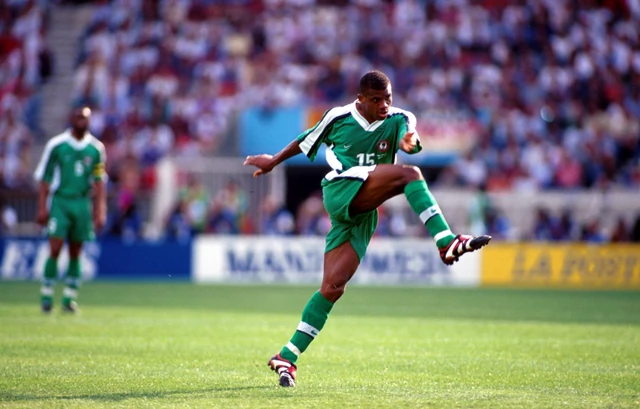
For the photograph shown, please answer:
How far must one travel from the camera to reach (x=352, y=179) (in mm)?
7648

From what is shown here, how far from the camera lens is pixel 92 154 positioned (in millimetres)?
13977

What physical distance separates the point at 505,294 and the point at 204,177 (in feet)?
28.0

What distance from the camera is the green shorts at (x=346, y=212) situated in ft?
25.0

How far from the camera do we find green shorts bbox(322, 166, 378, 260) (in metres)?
7.62

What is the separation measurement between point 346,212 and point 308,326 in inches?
36.1

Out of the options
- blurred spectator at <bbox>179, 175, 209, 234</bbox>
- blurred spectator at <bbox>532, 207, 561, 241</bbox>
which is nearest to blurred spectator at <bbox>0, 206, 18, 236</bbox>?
blurred spectator at <bbox>179, 175, 209, 234</bbox>

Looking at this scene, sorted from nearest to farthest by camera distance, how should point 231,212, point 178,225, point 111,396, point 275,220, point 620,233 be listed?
1. point 111,396
2. point 620,233
3. point 178,225
4. point 275,220
5. point 231,212

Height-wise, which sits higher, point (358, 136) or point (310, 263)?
point (358, 136)

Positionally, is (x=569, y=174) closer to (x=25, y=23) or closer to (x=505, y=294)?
(x=505, y=294)

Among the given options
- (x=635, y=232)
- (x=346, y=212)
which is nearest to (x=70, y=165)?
(x=346, y=212)

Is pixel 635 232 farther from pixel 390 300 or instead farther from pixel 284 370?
pixel 284 370

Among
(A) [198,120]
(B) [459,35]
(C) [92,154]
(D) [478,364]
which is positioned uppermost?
(B) [459,35]

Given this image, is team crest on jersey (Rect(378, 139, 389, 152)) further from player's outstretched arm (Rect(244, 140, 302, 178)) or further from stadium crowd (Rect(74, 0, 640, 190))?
stadium crowd (Rect(74, 0, 640, 190))

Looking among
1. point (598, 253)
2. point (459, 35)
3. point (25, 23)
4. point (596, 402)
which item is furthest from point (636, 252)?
point (25, 23)
